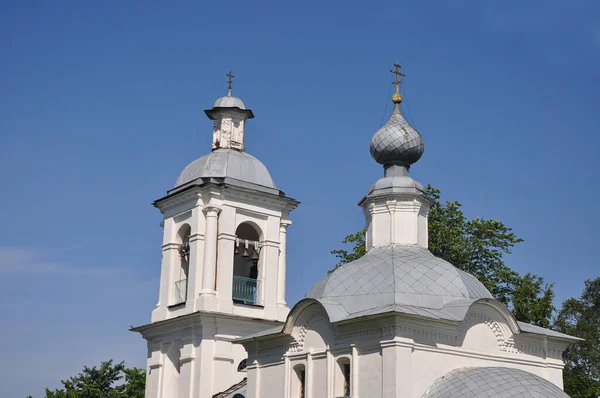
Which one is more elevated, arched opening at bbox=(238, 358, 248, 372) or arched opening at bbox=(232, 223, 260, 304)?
arched opening at bbox=(232, 223, 260, 304)

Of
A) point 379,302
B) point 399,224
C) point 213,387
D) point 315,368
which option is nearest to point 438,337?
point 379,302

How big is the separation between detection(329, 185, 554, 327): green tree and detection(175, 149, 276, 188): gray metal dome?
352 cm

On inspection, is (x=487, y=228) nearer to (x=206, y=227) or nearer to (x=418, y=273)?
(x=206, y=227)

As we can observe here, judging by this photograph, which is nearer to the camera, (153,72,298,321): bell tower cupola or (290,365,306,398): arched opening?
(290,365,306,398): arched opening

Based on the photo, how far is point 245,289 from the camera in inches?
890

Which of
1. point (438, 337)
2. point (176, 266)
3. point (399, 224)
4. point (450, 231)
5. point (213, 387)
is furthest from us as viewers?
point (450, 231)

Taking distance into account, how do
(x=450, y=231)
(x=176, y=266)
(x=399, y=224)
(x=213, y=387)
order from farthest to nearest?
(x=450, y=231), (x=176, y=266), (x=213, y=387), (x=399, y=224)

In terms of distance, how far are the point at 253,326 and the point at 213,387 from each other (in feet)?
5.38

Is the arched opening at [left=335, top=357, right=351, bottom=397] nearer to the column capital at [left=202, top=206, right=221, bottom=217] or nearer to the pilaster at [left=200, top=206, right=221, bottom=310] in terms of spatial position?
the pilaster at [left=200, top=206, right=221, bottom=310]

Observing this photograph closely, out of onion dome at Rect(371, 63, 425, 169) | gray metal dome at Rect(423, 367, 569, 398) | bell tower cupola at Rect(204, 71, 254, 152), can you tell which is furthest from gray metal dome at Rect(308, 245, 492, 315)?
bell tower cupola at Rect(204, 71, 254, 152)

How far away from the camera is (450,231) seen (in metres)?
24.6

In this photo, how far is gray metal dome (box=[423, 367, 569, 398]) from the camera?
47.2ft

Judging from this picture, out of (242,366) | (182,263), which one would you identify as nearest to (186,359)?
(242,366)

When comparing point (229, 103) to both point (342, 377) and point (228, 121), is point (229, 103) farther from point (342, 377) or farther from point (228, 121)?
point (342, 377)
